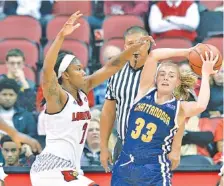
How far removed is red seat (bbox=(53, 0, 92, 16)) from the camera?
1042 centimetres

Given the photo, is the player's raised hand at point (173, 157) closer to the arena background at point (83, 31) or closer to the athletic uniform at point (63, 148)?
the athletic uniform at point (63, 148)

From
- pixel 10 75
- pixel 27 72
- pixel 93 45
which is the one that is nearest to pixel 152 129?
pixel 10 75

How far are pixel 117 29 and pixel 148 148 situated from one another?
4.53 m

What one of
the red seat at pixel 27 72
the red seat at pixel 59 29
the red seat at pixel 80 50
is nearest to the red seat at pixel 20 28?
the red seat at pixel 59 29

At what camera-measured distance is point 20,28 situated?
10.0m

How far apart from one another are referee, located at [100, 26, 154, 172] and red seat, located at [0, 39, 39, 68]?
11.2 ft

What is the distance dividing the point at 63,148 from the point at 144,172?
624 millimetres

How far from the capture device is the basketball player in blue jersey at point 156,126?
5.59m

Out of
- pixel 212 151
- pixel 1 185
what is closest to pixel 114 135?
pixel 212 151

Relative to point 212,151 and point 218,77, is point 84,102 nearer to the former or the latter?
point 212,151

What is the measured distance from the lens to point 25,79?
8992mm

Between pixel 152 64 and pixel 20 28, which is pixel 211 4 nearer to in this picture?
pixel 20 28

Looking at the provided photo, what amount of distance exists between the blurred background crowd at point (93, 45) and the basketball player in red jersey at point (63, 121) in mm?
1935

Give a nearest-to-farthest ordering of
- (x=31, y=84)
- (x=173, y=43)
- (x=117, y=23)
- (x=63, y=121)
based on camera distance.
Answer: (x=63, y=121) < (x=31, y=84) < (x=173, y=43) < (x=117, y=23)
